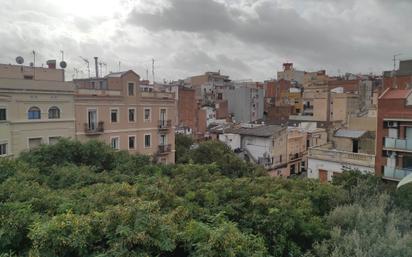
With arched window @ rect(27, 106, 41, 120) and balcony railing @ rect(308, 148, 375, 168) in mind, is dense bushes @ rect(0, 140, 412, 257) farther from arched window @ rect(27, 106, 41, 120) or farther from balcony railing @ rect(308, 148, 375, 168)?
arched window @ rect(27, 106, 41, 120)

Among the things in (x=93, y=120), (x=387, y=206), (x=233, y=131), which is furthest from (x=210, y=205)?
(x=233, y=131)

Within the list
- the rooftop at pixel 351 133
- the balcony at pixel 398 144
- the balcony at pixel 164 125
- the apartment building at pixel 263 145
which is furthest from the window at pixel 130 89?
the balcony at pixel 398 144

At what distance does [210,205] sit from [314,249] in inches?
127

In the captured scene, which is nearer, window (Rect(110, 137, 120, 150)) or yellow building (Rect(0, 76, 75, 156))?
yellow building (Rect(0, 76, 75, 156))

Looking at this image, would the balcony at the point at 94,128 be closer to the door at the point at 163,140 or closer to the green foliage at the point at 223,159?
the door at the point at 163,140

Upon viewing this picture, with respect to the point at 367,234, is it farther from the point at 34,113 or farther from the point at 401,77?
the point at 34,113

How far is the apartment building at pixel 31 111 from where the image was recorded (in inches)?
965

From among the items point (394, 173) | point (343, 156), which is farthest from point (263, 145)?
point (394, 173)

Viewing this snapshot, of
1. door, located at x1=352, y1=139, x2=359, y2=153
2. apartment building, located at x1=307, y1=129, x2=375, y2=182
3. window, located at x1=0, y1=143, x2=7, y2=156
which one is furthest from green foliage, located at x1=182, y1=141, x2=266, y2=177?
window, located at x1=0, y1=143, x2=7, y2=156

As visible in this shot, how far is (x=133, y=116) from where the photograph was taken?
33.5 meters

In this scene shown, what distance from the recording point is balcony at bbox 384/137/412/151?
72.0 feet

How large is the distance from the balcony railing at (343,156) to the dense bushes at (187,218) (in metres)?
10.2

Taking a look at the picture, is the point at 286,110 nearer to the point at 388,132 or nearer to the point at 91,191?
the point at 388,132

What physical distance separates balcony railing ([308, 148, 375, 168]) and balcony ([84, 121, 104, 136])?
18.4 m
